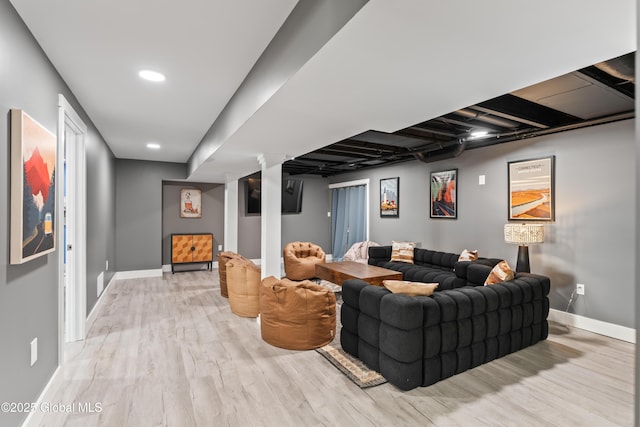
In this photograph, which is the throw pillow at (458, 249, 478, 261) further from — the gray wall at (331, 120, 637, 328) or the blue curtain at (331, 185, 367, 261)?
the blue curtain at (331, 185, 367, 261)

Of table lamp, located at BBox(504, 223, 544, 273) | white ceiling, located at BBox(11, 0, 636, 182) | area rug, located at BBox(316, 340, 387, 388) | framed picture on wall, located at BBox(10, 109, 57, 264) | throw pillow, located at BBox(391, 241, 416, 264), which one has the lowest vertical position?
area rug, located at BBox(316, 340, 387, 388)

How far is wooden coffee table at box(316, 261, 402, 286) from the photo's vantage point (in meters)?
4.32

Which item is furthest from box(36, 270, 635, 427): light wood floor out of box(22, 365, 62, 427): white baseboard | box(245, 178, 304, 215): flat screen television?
box(245, 178, 304, 215): flat screen television

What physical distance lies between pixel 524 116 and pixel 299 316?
3.22 m

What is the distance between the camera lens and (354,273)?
454 cm

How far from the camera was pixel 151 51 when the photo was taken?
220 cm

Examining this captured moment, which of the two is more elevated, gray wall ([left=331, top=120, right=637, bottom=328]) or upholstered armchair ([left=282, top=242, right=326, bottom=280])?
gray wall ([left=331, top=120, right=637, bottom=328])

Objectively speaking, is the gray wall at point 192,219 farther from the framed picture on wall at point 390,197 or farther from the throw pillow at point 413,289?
the throw pillow at point 413,289

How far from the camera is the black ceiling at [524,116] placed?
267 centimetres

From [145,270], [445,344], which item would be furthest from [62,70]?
[145,270]

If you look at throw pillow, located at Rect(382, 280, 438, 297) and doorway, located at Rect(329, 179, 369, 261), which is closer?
throw pillow, located at Rect(382, 280, 438, 297)

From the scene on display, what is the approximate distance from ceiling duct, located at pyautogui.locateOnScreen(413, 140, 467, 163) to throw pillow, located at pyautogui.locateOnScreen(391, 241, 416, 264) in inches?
59.7

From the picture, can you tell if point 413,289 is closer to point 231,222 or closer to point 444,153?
point 444,153

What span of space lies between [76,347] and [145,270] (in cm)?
374
